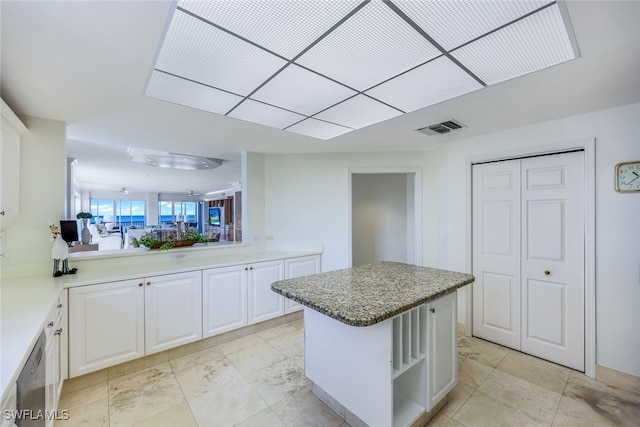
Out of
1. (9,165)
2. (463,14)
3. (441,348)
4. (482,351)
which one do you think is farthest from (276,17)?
(482,351)

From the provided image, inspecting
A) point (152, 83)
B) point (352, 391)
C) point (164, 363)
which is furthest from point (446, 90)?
point (164, 363)

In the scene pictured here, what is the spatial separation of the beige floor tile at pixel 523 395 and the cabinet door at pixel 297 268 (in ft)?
7.03

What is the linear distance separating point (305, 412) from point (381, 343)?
34.7 inches

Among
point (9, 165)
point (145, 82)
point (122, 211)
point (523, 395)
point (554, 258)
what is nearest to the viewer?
point (145, 82)

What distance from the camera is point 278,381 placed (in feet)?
7.39

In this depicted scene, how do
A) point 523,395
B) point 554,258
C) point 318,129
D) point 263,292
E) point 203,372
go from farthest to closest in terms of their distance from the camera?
point 263,292 → point 318,129 → point 554,258 → point 203,372 → point 523,395

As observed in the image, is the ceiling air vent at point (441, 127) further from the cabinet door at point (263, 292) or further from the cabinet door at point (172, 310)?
the cabinet door at point (172, 310)

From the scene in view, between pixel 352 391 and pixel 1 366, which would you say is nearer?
pixel 1 366

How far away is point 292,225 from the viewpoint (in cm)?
391

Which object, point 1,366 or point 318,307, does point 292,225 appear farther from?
point 1,366

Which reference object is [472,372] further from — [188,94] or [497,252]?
[188,94]

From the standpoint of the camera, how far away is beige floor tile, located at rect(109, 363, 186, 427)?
1880 mm

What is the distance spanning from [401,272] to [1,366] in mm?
2285

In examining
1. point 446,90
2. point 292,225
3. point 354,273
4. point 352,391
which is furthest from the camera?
point 292,225
